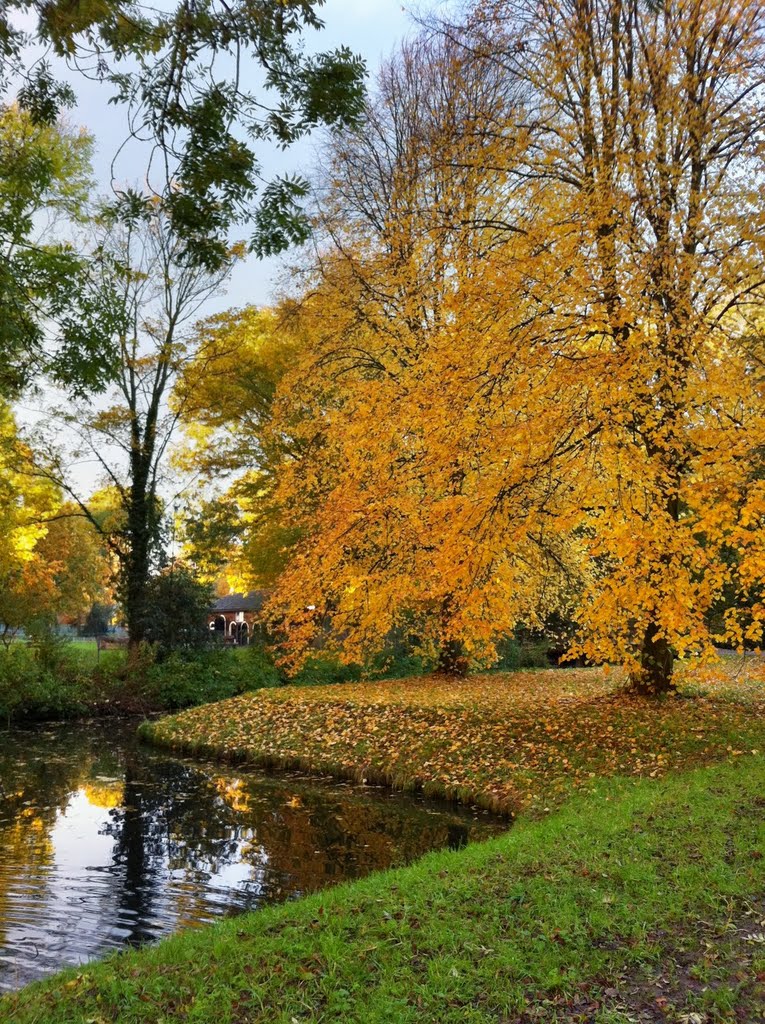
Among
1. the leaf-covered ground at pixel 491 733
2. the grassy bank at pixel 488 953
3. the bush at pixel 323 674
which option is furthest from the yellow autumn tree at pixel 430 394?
the bush at pixel 323 674

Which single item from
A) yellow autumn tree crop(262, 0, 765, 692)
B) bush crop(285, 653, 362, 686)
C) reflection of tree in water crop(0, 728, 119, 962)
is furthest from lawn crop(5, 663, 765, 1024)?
bush crop(285, 653, 362, 686)

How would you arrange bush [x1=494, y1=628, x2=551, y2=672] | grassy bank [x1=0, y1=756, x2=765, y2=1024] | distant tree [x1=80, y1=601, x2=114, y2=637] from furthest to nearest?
distant tree [x1=80, y1=601, x2=114, y2=637]
bush [x1=494, y1=628, x2=551, y2=672]
grassy bank [x1=0, y1=756, x2=765, y2=1024]

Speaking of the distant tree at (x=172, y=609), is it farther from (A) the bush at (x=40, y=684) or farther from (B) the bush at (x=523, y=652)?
(B) the bush at (x=523, y=652)

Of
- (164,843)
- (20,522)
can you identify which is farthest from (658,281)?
(20,522)

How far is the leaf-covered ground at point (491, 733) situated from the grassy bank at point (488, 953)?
10.5 ft

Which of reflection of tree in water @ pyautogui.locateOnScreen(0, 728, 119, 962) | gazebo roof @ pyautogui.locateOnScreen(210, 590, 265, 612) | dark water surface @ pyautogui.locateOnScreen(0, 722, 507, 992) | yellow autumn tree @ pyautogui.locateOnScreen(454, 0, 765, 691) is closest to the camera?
dark water surface @ pyautogui.locateOnScreen(0, 722, 507, 992)

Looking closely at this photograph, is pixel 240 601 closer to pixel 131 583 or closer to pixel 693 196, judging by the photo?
pixel 131 583

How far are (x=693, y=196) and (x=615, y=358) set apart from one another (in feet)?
9.02

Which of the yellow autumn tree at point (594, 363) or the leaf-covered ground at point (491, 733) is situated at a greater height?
the yellow autumn tree at point (594, 363)

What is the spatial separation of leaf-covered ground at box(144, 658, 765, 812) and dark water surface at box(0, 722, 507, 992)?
608 mm

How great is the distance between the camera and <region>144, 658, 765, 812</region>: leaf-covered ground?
10.3 meters

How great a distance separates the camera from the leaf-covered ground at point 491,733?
33.8 feet

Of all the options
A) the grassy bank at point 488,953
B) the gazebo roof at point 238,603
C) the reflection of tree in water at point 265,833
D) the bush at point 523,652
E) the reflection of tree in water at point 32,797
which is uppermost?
the gazebo roof at point 238,603

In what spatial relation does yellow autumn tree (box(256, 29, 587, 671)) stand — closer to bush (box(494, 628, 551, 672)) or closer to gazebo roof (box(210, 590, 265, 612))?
bush (box(494, 628, 551, 672))
